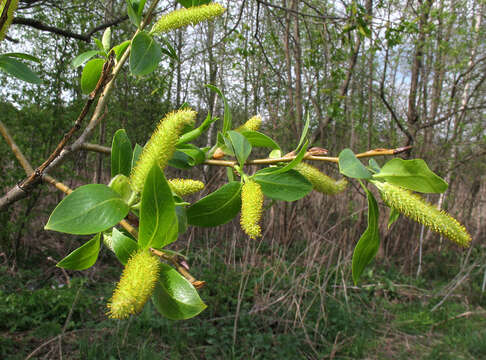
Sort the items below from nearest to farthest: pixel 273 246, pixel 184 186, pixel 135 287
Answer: pixel 135 287 < pixel 184 186 < pixel 273 246

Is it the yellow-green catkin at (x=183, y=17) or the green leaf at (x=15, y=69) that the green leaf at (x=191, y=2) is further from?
the green leaf at (x=15, y=69)

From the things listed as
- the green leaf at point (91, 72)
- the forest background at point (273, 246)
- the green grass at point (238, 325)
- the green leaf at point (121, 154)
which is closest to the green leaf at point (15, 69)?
the green leaf at point (91, 72)

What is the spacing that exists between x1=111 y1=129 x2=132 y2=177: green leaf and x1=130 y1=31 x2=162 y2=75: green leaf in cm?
9

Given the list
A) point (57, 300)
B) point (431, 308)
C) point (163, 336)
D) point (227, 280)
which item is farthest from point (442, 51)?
point (57, 300)

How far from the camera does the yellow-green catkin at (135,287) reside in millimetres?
264

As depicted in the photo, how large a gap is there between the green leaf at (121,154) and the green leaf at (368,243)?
27 centimetres

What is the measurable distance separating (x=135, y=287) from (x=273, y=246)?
3520mm

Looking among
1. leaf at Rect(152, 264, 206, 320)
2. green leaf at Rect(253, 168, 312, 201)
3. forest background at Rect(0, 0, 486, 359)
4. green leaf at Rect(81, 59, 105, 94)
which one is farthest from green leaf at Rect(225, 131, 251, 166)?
forest background at Rect(0, 0, 486, 359)

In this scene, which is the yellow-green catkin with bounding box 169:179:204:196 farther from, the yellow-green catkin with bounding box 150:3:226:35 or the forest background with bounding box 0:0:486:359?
the forest background with bounding box 0:0:486:359

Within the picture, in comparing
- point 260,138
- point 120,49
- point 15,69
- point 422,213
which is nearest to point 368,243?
point 422,213

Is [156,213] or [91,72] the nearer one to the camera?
[156,213]

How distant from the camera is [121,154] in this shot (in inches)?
15.3

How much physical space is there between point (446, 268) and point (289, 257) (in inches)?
83.2

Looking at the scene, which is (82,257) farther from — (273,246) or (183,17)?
(273,246)
